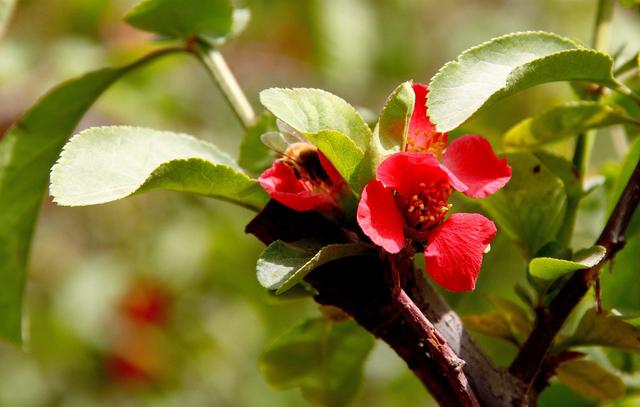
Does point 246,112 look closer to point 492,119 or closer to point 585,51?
point 585,51

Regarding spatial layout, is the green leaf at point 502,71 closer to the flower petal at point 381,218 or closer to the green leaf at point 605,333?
the flower petal at point 381,218

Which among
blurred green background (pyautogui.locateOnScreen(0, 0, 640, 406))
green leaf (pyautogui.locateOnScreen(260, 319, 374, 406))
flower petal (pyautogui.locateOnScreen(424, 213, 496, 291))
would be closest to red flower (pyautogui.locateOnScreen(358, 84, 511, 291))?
flower petal (pyautogui.locateOnScreen(424, 213, 496, 291))

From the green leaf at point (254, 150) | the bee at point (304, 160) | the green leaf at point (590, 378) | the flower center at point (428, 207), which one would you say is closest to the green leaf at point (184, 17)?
the green leaf at point (254, 150)

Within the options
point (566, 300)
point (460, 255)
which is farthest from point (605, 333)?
point (460, 255)

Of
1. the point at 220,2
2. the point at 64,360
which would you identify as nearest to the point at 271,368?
the point at 220,2

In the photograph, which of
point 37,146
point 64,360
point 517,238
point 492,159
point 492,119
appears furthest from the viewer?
point 64,360
